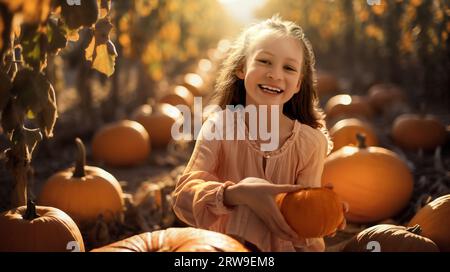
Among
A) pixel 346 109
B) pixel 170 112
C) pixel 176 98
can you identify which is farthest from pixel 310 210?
pixel 176 98

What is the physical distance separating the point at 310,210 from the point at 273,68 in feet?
2.38

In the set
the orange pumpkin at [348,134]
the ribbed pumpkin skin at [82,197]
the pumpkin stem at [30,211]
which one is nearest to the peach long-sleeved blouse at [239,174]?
the pumpkin stem at [30,211]

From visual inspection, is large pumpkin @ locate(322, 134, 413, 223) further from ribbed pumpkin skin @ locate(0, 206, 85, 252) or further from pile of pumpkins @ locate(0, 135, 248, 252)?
ribbed pumpkin skin @ locate(0, 206, 85, 252)

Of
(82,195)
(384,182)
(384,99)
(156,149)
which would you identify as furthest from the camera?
(384,99)

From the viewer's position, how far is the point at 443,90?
9070 mm

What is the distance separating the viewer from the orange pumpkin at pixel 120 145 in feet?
21.0

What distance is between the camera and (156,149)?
25.0 feet

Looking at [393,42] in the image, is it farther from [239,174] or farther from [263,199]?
[263,199]

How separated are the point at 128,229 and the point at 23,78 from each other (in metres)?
1.97

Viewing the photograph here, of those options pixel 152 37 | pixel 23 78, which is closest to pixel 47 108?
pixel 23 78

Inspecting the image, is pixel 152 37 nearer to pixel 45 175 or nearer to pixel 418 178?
pixel 45 175

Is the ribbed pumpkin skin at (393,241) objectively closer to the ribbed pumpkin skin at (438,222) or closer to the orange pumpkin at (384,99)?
the ribbed pumpkin skin at (438,222)

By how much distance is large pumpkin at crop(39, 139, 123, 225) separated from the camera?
4.15m

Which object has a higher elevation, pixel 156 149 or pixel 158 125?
pixel 158 125
